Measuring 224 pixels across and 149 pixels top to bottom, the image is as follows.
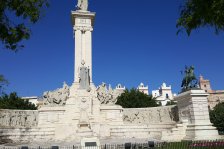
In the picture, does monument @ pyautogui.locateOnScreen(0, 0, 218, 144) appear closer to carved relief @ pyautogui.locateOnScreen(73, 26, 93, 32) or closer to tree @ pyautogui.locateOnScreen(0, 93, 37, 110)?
carved relief @ pyautogui.locateOnScreen(73, 26, 93, 32)

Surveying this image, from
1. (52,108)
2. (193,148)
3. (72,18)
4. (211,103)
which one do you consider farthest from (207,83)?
(193,148)

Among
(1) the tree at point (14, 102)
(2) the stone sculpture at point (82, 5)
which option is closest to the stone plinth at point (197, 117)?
(2) the stone sculpture at point (82, 5)

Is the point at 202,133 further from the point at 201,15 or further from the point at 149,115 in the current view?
the point at 201,15

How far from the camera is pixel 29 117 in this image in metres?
25.4

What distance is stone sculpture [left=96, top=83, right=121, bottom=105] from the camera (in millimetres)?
25844

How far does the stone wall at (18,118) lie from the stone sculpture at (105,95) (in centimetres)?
688

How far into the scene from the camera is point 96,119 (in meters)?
23.4

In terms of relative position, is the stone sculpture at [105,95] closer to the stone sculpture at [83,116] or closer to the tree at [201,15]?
the stone sculpture at [83,116]

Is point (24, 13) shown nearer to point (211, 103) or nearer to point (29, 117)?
point (29, 117)

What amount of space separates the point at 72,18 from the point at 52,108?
42.3ft

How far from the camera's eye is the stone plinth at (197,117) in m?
18.9

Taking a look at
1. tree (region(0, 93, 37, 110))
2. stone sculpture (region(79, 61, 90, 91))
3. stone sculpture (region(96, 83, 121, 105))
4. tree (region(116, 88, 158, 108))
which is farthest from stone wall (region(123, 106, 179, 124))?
tree (region(0, 93, 37, 110))

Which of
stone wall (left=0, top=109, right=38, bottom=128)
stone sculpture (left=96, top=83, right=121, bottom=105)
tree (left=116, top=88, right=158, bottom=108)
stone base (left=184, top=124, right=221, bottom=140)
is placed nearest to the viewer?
stone base (left=184, top=124, right=221, bottom=140)

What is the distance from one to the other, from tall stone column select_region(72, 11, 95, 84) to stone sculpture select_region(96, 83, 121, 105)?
15.5 ft
